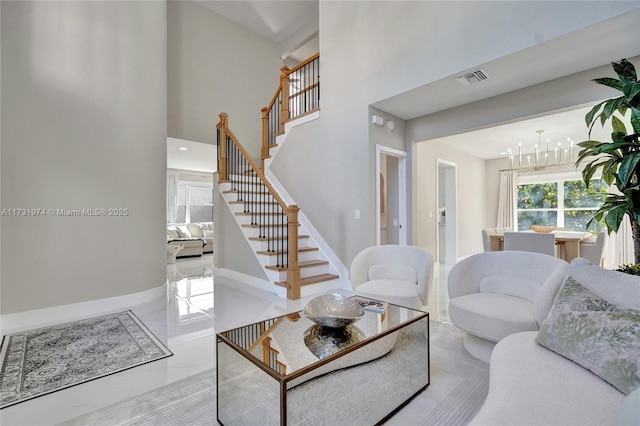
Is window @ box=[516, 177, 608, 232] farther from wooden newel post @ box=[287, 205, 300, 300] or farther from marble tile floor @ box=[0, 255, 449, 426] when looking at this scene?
wooden newel post @ box=[287, 205, 300, 300]

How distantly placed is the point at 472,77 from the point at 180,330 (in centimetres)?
406

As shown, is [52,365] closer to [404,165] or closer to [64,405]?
[64,405]

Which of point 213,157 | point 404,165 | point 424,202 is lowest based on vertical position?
point 424,202

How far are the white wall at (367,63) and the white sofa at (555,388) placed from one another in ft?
7.59

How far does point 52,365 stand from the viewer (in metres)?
2.23

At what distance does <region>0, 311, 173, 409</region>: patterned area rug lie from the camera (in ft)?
6.53

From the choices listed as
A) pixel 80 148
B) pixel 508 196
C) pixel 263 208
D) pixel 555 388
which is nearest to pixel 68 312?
pixel 80 148

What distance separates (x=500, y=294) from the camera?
2.39m

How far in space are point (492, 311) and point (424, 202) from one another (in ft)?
13.3

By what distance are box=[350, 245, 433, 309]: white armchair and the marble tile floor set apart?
62 cm

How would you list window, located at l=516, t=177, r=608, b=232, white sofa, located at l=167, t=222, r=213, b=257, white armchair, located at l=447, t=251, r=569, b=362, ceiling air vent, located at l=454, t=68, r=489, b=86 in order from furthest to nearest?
white sofa, located at l=167, t=222, r=213, b=257 < window, located at l=516, t=177, r=608, b=232 < ceiling air vent, located at l=454, t=68, r=489, b=86 < white armchair, located at l=447, t=251, r=569, b=362

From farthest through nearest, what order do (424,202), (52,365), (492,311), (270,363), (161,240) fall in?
1. (424,202)
2. (161,240)
3. (52,365)
4. (492,311)
5. (270,363)

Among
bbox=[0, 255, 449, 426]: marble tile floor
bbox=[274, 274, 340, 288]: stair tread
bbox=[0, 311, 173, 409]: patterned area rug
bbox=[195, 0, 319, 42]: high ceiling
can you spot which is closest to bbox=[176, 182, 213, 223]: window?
bbox=[0, 255, 449, 426]: marble tile floor

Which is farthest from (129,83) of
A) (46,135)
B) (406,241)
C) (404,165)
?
(406,241)
